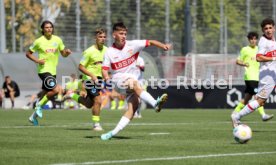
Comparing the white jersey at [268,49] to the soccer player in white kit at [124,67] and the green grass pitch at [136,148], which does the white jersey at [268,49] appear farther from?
the soccer player in white kit at [124,67]

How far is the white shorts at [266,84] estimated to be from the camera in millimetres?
15406

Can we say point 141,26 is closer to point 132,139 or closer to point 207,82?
point 207,82

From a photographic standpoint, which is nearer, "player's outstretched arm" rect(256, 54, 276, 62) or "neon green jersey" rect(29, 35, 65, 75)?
"player's outstretched arm" rect(256, 54, 276, 62)

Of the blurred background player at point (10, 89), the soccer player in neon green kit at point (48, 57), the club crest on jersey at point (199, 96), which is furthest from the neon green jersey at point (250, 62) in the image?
the blurred background player at point (10, 89)

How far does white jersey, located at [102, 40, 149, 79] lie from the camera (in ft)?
46.0

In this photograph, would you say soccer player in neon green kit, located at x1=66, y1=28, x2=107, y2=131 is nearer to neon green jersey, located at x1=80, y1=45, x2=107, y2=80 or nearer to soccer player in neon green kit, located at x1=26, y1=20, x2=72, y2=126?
neon green jersey, located at x1=80, y1=45, x2=107, y2=80

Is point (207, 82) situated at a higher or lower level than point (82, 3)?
lower

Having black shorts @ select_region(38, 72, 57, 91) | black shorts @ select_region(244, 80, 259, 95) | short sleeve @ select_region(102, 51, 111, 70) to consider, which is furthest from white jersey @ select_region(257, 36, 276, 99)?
black shorts @ select_region(244, 80, 259, 95)

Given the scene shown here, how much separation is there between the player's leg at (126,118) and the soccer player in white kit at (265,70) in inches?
92.5

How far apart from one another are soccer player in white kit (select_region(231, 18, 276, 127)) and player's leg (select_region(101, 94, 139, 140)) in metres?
2.35

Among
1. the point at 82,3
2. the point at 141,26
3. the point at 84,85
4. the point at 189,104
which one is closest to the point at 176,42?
the point at 141,26

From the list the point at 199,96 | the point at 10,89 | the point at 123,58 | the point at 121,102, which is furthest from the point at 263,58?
the point at 10,89

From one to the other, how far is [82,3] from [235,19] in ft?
27.0

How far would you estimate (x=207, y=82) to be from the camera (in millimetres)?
37062
